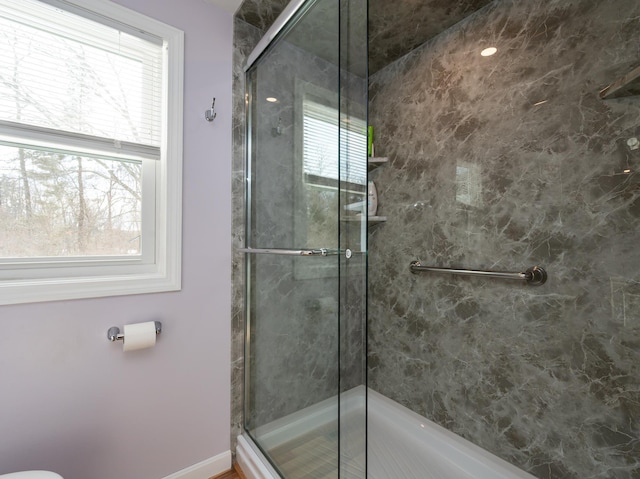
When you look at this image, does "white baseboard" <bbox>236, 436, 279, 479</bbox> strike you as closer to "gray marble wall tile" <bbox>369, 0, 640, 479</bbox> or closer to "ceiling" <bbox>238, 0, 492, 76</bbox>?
"gray marble wall tile" <bbox>369, 0, 640, 479</bbox>

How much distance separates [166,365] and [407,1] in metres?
1.99

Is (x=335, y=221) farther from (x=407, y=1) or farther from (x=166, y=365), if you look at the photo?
(x=407, y=1)

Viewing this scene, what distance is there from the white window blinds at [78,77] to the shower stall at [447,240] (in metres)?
0.40

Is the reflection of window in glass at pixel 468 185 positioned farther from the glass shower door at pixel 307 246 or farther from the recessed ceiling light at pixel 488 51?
the glass shower door at pixel 307 246

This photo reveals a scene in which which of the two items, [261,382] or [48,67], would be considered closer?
[48,67]

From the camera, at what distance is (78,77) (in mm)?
1049

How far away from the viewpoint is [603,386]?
3.28 feet

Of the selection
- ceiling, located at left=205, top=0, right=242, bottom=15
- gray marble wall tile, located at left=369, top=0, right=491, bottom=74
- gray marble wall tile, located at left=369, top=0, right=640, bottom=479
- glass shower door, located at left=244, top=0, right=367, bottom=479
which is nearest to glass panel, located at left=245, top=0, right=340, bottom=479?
glass shower door, located at left=244, top=0, right=367, bottom=479

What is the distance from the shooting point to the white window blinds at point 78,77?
3.14 feet

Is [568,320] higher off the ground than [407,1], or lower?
lower

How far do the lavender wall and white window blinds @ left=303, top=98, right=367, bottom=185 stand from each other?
1.72 feet

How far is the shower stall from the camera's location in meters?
0.90

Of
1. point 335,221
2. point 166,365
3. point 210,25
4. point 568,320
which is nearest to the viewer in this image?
point 335,221

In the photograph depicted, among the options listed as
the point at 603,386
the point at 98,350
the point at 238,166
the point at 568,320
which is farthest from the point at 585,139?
the point at 98,350
